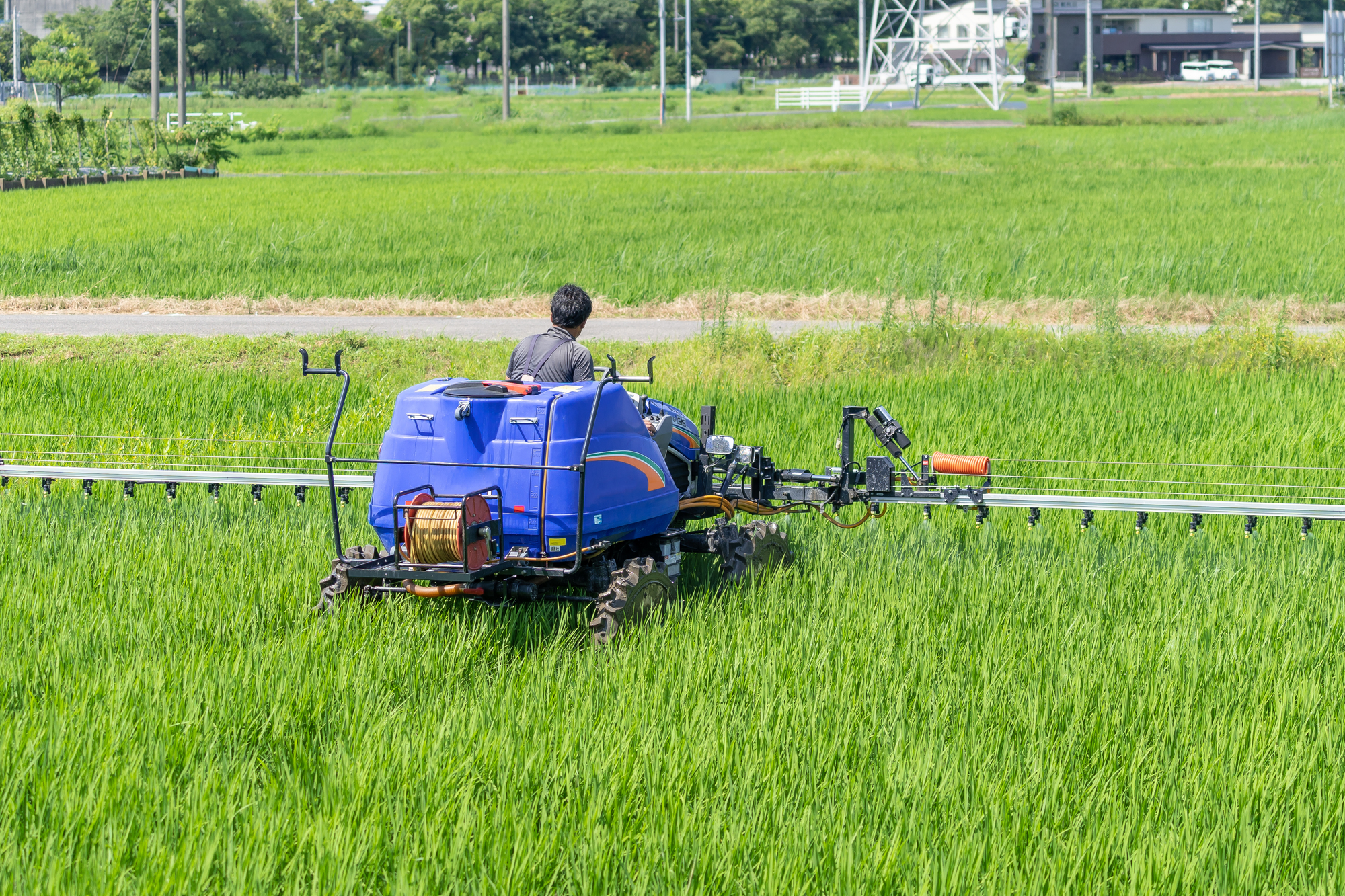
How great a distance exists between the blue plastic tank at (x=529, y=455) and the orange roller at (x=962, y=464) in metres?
1.74

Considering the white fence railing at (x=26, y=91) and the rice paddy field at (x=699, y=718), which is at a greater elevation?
the white fence railing at (x=26, y=91)

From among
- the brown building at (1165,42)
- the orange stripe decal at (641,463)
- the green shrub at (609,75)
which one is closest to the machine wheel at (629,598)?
the orange stripe decal at (641,463)

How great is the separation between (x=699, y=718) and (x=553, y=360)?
2295mm

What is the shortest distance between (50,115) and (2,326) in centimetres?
2248

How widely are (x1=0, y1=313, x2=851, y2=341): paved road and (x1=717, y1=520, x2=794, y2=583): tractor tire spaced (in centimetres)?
849

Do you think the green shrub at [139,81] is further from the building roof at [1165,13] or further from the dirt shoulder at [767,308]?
the dirt shoulder at [767,308]

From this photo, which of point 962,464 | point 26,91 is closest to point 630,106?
point 26,91

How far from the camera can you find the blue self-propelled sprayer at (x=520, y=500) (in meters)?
5.85

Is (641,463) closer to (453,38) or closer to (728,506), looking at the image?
(728,506)

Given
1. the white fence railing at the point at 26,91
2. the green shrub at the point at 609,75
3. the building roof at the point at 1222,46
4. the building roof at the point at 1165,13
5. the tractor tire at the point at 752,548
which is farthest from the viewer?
the building roof at the point at 1165,13

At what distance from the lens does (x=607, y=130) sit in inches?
2633

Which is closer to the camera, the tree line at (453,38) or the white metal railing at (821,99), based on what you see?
the white metal railing at (821,99)

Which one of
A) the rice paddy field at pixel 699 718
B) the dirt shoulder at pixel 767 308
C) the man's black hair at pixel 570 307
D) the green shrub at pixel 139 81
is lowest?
the rice paddy field at pixel 699 718

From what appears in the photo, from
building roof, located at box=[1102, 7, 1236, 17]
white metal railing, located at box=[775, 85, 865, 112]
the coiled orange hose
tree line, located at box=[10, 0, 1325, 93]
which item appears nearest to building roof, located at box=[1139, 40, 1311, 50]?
building roof, located at box=[1102, 7, 1236, 17]
